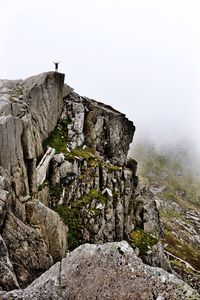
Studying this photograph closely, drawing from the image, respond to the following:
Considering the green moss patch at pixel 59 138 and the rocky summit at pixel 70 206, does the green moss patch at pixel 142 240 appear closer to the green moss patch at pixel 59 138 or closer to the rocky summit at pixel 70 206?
the rocky summit at pixel 70 206

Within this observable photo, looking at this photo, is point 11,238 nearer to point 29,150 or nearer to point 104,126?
point 29,150

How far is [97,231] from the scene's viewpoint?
164 feet

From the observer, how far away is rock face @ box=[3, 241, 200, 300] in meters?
16.4

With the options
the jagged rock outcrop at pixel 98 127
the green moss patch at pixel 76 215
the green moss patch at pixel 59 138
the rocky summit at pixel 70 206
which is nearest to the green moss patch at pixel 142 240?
the rocky summit at pixel 70 206

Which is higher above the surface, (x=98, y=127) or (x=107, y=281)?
(x=107, y=281)

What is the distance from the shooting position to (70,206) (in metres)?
49.9

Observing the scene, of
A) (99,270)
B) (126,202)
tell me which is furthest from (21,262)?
(126,202)

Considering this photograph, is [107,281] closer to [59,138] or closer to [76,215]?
[76,215]

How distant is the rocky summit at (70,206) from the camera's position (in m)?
17.4

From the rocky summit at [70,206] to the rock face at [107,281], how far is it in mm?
44

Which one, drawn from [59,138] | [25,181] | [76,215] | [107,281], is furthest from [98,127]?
[107,281]

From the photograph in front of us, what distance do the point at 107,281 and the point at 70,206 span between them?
32966mm

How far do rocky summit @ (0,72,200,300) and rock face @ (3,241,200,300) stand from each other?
0.14 ft

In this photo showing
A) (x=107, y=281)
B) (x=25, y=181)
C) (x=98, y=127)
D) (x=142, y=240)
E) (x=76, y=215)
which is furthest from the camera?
(x=98, y=127)
